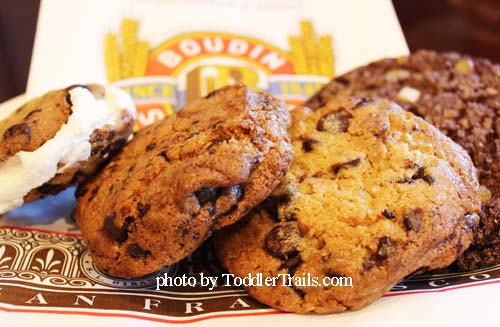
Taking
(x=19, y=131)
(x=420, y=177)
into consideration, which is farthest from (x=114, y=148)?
(x=420, y=177)

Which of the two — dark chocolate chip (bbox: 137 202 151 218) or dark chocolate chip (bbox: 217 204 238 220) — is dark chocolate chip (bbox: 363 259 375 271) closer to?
dark chocolate chip (bbox: 217 204 238 220)

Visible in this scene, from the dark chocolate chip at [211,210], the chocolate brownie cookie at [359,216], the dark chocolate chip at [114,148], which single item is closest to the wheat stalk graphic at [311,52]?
the chocolate brownie cookie at [359,216]

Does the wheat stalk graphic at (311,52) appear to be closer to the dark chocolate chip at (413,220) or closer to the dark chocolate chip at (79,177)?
the dark chocolate chip at (79,177)

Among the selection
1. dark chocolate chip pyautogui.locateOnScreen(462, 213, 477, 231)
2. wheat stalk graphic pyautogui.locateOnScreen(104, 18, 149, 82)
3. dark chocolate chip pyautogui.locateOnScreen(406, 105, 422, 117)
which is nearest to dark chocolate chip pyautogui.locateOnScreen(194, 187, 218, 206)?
dark chocolate chip pyautogui.locateOnScreen(462, 213, 477, 231)

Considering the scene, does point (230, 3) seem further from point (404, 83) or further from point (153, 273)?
point (153, 273)

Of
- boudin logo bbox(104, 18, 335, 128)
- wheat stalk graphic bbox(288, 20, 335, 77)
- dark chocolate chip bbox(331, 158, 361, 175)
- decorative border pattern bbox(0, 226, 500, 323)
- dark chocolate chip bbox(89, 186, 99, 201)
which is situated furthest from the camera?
wheat stalk graphic bbox(288, 20, 335, 77)

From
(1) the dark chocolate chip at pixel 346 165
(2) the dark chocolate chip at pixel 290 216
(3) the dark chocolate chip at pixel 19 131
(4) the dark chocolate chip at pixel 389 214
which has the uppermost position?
(3) the dark chocolate chip at pixel 19 131

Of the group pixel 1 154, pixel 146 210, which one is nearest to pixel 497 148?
pixel 146 210
